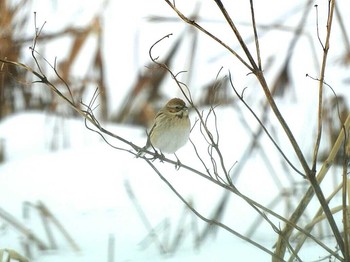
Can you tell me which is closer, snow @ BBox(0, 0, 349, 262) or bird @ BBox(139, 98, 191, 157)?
bird @ BBox(139, 98, 191, 157)

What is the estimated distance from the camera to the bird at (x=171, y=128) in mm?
3494

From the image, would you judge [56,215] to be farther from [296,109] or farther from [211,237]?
[296,109]

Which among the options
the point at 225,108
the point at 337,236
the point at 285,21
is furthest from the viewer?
the point at 285,21

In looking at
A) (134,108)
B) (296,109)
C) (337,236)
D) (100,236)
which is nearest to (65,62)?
(134,108)

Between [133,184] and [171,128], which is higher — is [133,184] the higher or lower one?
the lower one

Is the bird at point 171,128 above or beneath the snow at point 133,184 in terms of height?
above

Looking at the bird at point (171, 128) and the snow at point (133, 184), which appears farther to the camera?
the snow at point (133, 184)

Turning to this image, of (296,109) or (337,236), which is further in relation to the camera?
(296,109)

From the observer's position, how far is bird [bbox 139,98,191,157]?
349cm

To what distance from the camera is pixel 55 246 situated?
161 inches

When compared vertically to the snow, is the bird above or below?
above

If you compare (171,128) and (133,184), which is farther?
(133,184)

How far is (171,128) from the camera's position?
352 centimetres

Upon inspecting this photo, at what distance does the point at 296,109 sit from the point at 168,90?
3.78 ft
